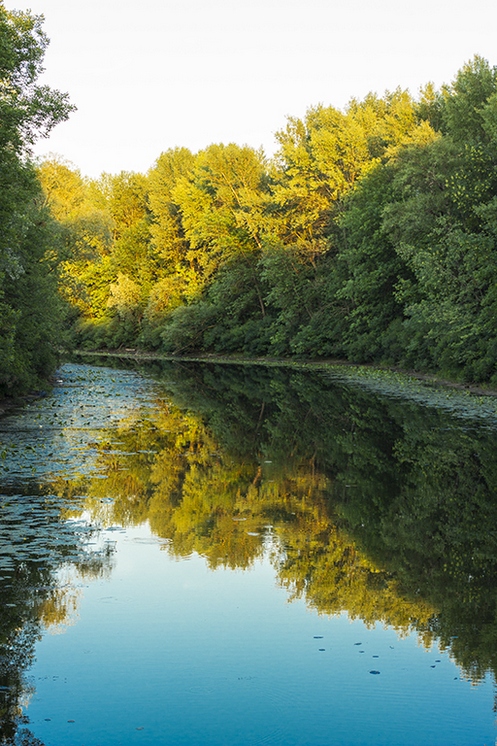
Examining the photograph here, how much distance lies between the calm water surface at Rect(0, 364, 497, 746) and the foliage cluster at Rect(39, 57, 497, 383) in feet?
59.1

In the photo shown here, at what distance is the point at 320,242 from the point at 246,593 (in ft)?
163

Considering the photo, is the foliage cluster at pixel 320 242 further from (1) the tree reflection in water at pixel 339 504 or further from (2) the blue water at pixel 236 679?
(2) the blue water at pixel 236 679

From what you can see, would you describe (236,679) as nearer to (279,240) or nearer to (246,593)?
(246,593)

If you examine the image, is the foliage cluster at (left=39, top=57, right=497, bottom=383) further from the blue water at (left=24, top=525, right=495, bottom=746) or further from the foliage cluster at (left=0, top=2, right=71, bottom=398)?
the blue water at (left=24, top=525, right=495, bottom=746)

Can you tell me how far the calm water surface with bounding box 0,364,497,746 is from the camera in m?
5.43

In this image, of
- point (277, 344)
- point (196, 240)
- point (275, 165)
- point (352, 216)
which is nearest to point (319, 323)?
point (277, 344)

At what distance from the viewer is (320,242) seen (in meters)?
56.2

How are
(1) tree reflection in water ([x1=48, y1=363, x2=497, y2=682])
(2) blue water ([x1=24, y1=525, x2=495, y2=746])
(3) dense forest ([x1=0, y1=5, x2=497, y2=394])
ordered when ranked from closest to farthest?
(2) blue water ([x1=24, y1=525, x2=495, y2=746]) → (1) tree reflection in water ([x1=48, y1=363, x2=497, y2=682]) → (3) dense forest ([x1=0, y1=5, x2=497, y2=394])

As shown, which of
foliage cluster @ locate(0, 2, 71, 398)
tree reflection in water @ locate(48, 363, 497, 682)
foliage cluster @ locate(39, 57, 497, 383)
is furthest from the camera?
foliage cluster @ locate(39, 57, 497, 383)

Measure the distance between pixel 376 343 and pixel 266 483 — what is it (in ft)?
114

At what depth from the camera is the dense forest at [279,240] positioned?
25406mm

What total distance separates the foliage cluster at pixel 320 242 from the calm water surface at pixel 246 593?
18.0 m

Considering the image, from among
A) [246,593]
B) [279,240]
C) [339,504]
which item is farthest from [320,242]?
[246,593]

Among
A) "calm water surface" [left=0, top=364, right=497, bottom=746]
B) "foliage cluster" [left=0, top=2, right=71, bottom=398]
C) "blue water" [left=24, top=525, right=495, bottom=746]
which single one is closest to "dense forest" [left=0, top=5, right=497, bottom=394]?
"foliage cluster" [left=0, top=2, right=71, bottom=398]
